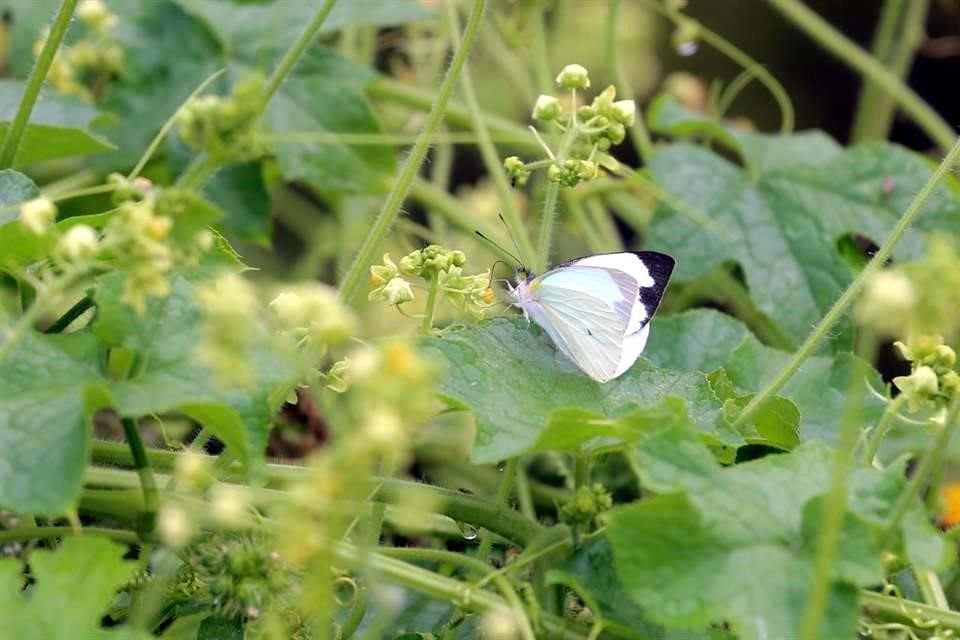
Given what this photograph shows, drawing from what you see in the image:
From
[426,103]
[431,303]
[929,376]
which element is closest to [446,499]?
[431,303]

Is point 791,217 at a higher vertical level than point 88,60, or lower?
lower

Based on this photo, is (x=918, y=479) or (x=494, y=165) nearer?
(x=918, y=479)

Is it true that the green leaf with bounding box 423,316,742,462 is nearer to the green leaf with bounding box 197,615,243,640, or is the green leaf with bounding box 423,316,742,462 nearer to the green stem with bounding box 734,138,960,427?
the green stem with bounding box 734,138,960,427

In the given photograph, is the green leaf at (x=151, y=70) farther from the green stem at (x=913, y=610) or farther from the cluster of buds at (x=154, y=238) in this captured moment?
the green stem at (x=913, y=610)

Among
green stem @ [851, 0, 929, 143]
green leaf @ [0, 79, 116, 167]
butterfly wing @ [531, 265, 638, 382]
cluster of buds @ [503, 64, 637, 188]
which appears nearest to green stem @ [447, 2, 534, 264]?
butterfly wing @ [531, 265, 638, 382]

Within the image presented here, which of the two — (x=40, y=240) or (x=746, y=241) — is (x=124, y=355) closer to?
(x=40, y=240)

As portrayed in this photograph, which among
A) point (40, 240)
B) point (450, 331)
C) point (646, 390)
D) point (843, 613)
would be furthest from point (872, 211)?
point (40, 240)

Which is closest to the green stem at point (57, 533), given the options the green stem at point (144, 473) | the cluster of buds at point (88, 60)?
the green stem at point (144, 473)

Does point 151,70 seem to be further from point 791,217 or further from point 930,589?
point 930,589
